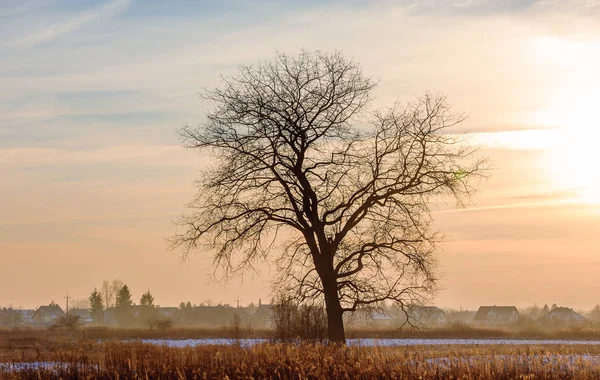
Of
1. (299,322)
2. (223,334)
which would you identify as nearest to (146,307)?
(223,334)

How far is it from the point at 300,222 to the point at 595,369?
12.6 meters

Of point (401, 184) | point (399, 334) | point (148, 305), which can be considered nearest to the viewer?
point (401, 184)

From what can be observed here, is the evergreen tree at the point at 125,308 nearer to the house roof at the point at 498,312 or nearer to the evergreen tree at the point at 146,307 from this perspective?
the evergreen tree at the point at 146,307

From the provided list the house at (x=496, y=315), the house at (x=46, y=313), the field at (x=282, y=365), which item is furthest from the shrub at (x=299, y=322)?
the house at (x=46, y=313)

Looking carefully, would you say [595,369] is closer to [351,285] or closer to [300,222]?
[351,285]

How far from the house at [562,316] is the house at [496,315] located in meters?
7.49

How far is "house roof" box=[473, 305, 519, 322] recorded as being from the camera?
157 meters

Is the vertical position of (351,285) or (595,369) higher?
(351,285)

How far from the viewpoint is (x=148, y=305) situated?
156m

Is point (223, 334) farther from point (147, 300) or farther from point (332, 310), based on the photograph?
point (147, 300)

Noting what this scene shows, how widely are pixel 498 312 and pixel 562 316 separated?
14093mm

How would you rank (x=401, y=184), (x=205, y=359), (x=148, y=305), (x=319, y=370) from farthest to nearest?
(x=148, y=305)
(x=401, y=184)
(x=205, y=359)
(x=319, y=370)

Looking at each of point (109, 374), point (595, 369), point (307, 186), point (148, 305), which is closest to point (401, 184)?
point (307, 186)

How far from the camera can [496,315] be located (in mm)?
158625
